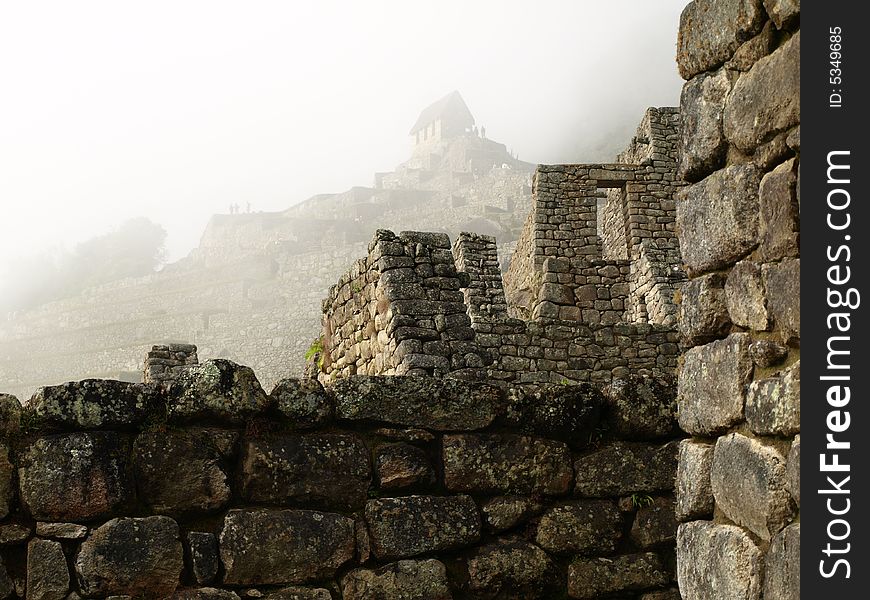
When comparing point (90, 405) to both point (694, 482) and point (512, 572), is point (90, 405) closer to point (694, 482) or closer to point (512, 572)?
point (512, 572)

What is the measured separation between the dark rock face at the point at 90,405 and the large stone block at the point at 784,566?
221 centimetres

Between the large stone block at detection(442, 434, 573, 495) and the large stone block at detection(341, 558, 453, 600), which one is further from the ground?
the large stone block at detection(442, 434, 573, 495)

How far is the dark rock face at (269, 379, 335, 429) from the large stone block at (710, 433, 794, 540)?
4.96 ft

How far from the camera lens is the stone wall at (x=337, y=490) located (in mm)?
3221

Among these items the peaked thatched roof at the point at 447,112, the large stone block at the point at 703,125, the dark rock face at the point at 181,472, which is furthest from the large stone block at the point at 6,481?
the peaked thatched roof at the point at 447,112

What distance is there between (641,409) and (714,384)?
1091mm

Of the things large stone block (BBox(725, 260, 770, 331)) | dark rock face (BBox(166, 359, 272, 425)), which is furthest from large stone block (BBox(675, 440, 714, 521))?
dark rock face (BBox(166, 359, 272, 425))

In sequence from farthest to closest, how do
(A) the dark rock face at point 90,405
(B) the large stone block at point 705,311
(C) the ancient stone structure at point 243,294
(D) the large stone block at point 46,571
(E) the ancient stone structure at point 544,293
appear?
(C) the ancient stone structure at point 243,294 → (E) the ancient stone structure at point 544,293 → (A) the dark rock face at point 90,405 → (D) the large stone block at point 46,571 → (B) the large stone block at point 705,311

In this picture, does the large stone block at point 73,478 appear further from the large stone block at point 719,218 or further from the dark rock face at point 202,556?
the large stone block at point 719,218

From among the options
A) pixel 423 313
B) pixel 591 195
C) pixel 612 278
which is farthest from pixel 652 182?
pixel 423 313

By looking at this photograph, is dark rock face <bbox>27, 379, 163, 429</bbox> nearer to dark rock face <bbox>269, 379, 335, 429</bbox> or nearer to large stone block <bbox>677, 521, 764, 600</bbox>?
dark rock face <bbox>269, 379, 335, 429</bbox>

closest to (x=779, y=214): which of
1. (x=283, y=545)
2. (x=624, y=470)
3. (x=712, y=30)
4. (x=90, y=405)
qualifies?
(x=712, y=30)

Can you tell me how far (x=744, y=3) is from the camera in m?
2.89

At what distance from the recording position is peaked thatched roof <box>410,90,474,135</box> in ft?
400
